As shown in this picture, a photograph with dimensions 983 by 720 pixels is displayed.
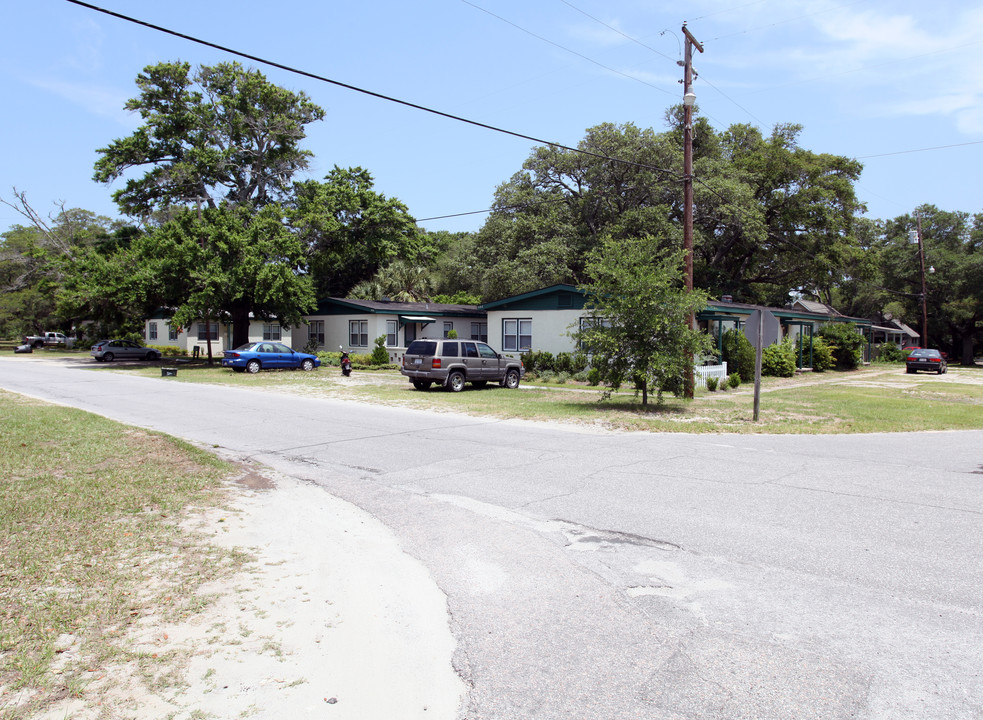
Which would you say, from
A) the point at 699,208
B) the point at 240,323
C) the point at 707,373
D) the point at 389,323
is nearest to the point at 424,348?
the point at 707,373

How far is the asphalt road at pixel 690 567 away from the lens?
11.9 feet

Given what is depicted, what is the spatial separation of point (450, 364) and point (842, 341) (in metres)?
27.3

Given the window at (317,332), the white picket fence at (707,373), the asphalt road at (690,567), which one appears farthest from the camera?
the window at (317,332)

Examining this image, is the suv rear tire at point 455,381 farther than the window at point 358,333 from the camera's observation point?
No

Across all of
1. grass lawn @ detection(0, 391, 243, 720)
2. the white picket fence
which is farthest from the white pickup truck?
grass lawn @ detection(0, 391, 243, 720)

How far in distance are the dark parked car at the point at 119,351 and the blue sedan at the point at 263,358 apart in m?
14.7

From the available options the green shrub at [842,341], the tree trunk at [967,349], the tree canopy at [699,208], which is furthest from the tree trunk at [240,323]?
the tree trunk at [967,349]


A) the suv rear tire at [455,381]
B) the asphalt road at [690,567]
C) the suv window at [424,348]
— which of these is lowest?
the asphalt road at [690,567]

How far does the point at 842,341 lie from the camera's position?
126 ft

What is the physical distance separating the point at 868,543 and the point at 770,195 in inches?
1850

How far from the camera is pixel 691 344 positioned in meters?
16.9

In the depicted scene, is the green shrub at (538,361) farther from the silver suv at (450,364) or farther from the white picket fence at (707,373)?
the white picket fence at (707,373)

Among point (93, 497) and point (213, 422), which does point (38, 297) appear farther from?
point (93, 497)

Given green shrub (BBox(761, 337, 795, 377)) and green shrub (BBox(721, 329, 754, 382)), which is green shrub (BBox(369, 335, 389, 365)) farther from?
green shrub (BBox(761, 337, 795, 377))
